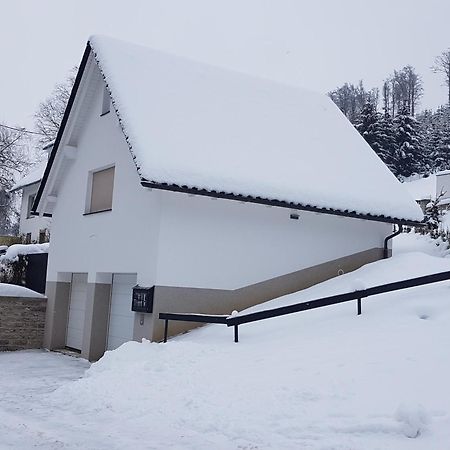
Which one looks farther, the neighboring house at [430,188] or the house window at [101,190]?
the neighboring house at [430,188]

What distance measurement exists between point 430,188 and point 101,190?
27.1m

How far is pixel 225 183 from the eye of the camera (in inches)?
441

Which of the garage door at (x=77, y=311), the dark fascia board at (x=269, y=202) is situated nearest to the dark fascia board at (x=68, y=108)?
the garage door at (x=77, y=311)

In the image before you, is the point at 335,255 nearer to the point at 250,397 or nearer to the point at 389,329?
the point at 389,329

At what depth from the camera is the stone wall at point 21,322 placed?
14703 millimetres

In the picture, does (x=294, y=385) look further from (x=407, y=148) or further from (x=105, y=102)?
(x=407, y=148)

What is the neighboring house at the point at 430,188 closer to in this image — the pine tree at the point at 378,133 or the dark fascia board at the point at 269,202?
the pine tree at the point at 378,133

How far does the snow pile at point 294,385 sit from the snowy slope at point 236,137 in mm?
3162

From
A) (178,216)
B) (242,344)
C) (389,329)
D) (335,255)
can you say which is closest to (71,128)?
(178,216)

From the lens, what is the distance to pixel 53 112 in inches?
1631

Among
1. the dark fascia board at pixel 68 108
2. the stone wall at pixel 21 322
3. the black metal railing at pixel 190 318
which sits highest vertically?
the dark fascia board at pixel 68 108

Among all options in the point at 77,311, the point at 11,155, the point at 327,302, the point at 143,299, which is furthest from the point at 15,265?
the point at 11,155

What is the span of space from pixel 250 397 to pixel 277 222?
612 centimetres

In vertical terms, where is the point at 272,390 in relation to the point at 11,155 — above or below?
below
